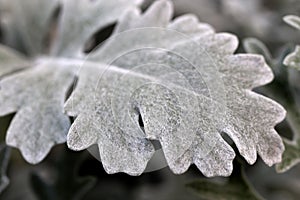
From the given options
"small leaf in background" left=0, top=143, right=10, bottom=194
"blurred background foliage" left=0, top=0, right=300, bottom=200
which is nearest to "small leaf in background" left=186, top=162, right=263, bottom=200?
"blurred background foliage" left=0, top=0, right=300, bottom=200

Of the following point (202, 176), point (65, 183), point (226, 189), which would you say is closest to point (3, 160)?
point (65, 183)

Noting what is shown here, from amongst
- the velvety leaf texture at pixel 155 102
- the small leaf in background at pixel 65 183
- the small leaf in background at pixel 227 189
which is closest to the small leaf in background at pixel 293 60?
the velvety leaf texture at pixel 155 102

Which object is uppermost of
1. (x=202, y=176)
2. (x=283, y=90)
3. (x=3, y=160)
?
(x=283, y=90)

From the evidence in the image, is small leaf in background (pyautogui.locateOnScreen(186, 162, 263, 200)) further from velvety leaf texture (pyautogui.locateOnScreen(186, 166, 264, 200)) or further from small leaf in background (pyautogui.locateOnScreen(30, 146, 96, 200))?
small leaf in background (pyautogui.locateOnScreen(30, 146, 96, 200))

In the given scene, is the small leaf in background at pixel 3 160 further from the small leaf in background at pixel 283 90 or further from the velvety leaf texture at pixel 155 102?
the small leaf in background at pixel 283 90

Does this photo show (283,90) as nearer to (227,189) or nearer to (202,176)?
(227,189)

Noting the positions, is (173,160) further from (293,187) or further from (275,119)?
(293,187)
